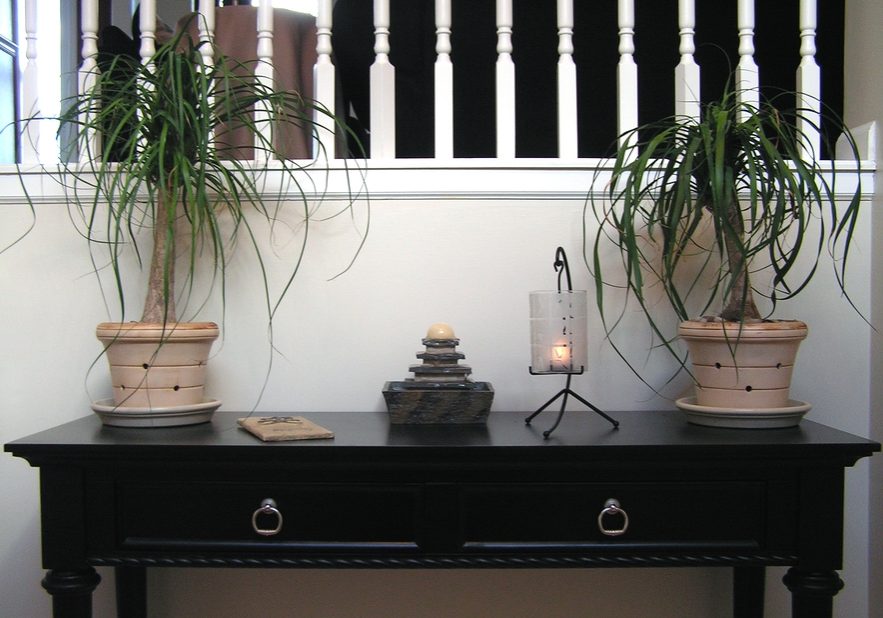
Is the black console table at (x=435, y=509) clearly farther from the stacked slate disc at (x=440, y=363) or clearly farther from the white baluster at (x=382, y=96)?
the white baluster at (x=382, y=96)

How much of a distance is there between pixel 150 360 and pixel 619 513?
833mm

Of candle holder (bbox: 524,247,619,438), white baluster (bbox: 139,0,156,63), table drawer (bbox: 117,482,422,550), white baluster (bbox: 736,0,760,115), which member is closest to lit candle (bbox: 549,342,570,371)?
candle holder (bbox: 524,247,619,438)

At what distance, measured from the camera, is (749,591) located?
1.47 m

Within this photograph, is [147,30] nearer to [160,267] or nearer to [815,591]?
[160,267]

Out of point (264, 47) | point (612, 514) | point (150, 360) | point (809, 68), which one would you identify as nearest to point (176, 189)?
point (150, 360)

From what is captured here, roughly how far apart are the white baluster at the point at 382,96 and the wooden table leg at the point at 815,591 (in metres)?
1.08

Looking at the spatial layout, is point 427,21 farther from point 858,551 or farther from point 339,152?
point 858,551

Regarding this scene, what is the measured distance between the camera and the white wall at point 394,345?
158 cm

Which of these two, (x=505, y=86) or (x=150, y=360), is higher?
(x=505, y=86)

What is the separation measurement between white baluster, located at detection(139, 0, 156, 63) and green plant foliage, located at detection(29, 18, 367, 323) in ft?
0.22

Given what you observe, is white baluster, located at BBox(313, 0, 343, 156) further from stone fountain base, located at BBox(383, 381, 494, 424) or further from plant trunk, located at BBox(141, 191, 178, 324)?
stone fountain base, located at BBox(383, 381, 494, 424)

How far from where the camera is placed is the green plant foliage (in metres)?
1.31

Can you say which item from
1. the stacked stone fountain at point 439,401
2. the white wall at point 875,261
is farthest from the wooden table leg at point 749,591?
the stacked stone fountain at point 439,401

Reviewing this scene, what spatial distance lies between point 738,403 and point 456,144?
900 millimetres
